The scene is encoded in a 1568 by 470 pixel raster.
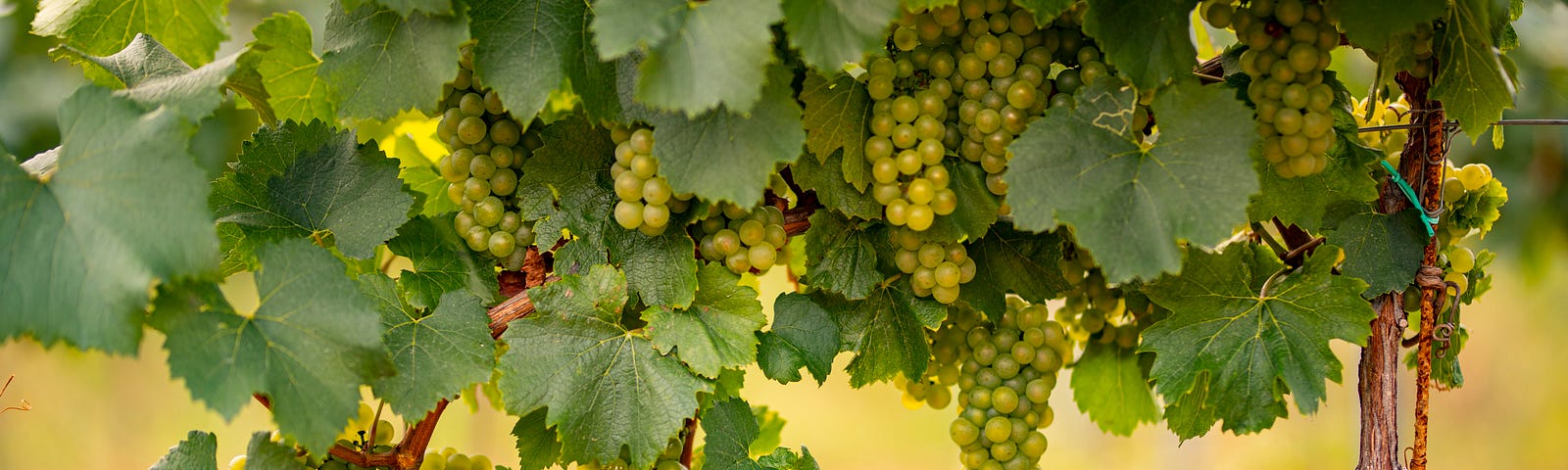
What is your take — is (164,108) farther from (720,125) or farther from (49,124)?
(49,124)

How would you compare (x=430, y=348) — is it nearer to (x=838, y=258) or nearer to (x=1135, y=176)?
(x=838, y=258)

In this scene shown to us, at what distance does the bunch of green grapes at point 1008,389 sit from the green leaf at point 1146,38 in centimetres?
27

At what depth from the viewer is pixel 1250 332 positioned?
2.24 feet

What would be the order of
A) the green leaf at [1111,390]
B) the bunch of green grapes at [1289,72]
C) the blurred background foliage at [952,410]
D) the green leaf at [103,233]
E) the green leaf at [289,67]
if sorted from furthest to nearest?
the blurred background foliage at [952,410] < the green leaf at [1111,390] < the green leaf at [289,67] < the bunch of green grapes at [1289,72] < the green leaf at [103,233]

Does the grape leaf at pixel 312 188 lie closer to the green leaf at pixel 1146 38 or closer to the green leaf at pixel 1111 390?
the green leaf at pixel 1146 38

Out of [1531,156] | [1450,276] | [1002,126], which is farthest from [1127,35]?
[1531,156]

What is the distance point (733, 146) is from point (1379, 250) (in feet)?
1.56

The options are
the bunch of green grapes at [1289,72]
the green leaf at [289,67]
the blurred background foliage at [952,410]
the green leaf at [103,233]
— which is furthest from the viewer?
the blurred background foliage at [952,410]

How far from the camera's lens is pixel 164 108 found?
1.77ft

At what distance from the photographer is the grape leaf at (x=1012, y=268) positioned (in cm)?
77

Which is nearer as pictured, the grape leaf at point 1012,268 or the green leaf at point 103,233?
the green leaf at point 103,233

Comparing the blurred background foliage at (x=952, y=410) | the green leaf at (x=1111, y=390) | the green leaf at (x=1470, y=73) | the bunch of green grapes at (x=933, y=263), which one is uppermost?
the green leaf at (x=1470, y=73)

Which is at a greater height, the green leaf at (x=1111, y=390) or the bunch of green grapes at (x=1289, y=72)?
the bunch of green grapes at (x=1289, y=72)

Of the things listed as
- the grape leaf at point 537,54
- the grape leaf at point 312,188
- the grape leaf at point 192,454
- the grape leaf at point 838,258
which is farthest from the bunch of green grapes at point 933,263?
the grape leaf at point 192,454
